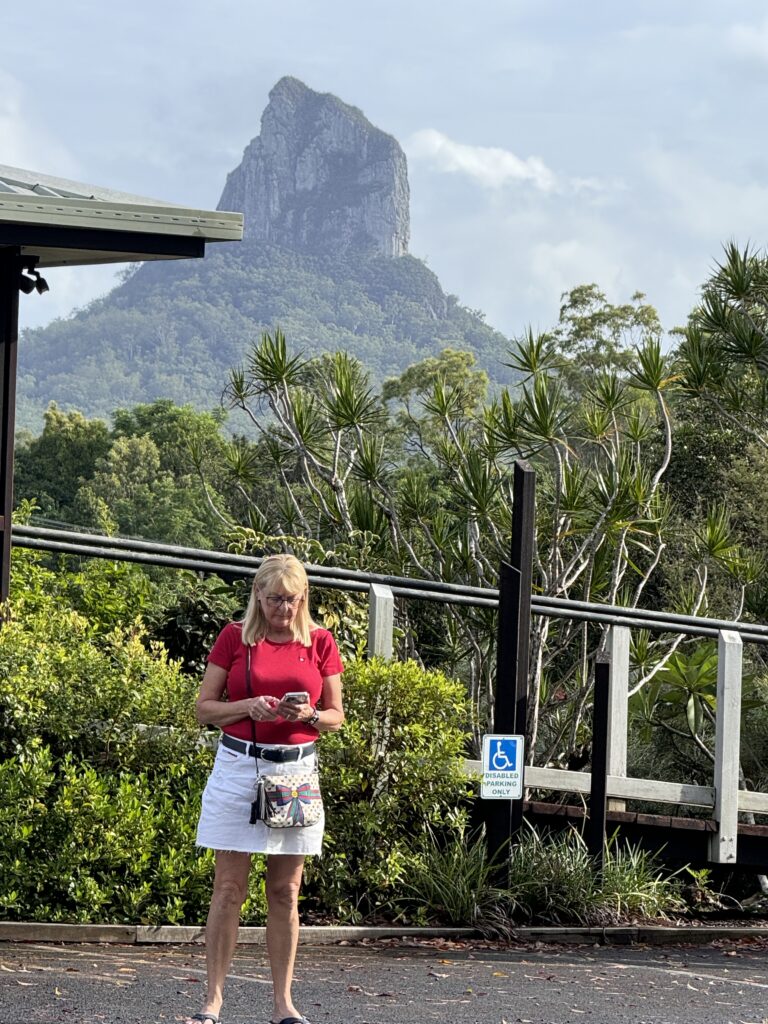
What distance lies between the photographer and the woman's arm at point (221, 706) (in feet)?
15.2

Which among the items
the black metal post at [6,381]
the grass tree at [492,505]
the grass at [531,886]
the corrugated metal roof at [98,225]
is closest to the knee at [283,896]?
the grass at [531,886]

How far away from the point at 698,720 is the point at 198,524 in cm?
3710

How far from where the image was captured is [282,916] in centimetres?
482

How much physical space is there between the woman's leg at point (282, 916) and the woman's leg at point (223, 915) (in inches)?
4.0

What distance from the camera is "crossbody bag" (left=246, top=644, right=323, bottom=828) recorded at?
468 cm

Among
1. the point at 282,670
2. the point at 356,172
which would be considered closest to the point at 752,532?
the point at 282,670

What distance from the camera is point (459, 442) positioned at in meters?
15.4

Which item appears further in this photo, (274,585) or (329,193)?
(329,193)

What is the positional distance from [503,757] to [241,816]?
319 centimetres

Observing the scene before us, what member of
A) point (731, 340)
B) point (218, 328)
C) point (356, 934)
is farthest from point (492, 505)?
point (218, 328)

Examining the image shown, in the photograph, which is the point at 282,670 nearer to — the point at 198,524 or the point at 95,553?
the point at 95,553

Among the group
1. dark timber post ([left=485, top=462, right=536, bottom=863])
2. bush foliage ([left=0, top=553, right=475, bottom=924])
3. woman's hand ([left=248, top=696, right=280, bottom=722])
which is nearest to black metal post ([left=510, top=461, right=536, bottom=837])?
dark timber post ([left=485, top=462, right=536, bottom=863])

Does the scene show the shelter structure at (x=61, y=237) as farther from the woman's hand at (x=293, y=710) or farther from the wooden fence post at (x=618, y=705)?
the woman's hand at (x=293, y=710)

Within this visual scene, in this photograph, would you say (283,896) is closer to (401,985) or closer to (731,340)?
(401,985)
